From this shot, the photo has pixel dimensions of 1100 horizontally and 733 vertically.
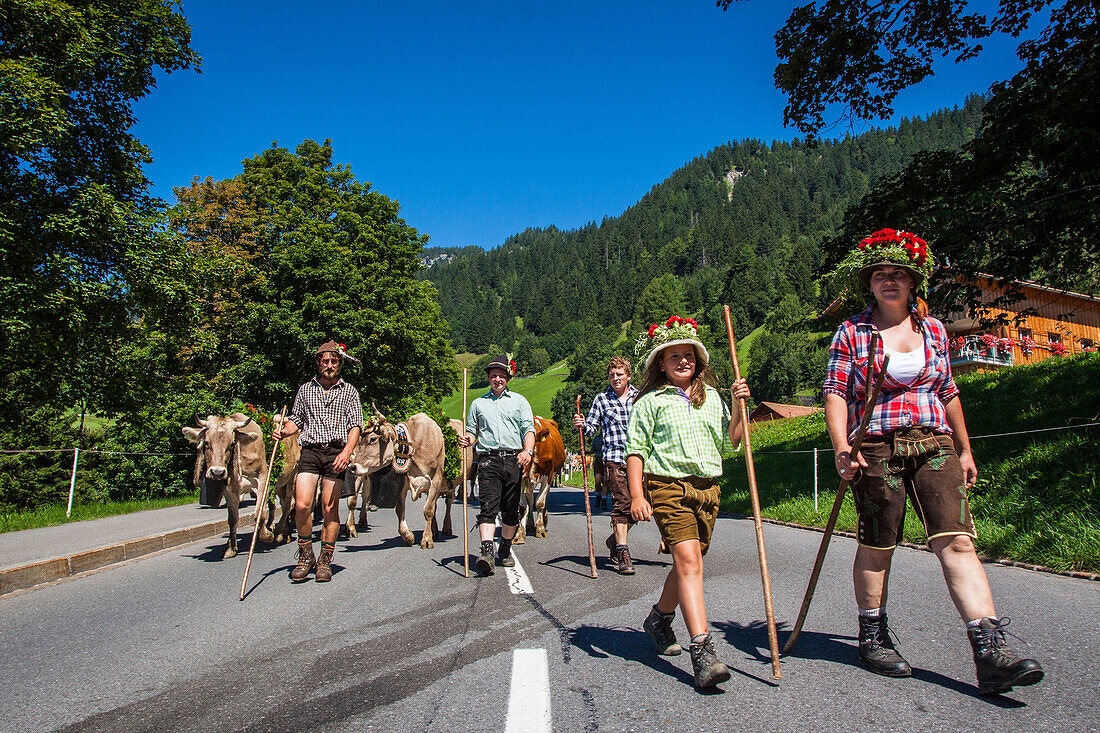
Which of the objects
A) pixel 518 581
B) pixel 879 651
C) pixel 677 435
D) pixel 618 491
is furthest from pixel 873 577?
pixel 618 491

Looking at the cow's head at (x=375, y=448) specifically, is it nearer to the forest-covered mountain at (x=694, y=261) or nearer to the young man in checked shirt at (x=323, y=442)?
the young man in checked shirt at (x=323, y=442)

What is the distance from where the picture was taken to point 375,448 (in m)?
9.66

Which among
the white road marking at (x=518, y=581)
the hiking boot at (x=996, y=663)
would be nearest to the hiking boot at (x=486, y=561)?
the white road marking at (x=518, y=581)

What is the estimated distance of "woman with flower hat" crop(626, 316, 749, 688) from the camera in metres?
3.59

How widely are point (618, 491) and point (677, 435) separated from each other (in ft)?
13.0

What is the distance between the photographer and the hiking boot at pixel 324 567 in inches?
265

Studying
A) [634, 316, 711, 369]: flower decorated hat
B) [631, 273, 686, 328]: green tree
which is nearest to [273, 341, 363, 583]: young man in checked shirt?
[634, 316, 711, 369]: flower decorated hat

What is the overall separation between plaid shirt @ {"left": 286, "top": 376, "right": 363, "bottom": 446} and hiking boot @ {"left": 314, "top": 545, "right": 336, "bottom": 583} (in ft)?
3.56

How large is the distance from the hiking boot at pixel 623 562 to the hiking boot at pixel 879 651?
3.31 m

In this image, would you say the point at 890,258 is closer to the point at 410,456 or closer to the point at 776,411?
the point at 410,456

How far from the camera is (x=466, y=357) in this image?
5817 inches

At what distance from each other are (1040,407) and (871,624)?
11.4m

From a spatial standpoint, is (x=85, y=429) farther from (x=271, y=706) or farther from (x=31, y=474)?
(x=271, y=706)

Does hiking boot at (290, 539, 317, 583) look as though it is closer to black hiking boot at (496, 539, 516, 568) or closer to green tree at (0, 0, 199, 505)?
black hiking boot at (496, 539, 516, 568)
